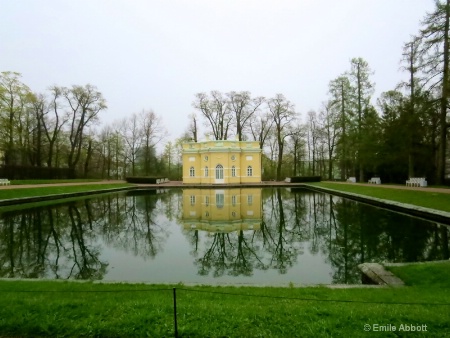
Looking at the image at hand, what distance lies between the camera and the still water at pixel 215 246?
574 centimetres

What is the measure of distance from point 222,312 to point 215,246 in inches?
175

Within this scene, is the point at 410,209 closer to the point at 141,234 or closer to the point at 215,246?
the point at 215,246

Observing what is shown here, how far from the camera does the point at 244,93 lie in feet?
131

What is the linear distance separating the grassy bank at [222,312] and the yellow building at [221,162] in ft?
98.6

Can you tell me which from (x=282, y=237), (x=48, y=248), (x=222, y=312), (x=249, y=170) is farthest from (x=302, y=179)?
(x=222, y=312)

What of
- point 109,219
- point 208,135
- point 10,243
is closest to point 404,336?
point 10,243

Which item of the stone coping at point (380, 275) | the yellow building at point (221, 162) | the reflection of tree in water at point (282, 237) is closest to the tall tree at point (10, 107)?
the yellow building at point (221, 162)

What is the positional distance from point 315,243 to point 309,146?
122 feet

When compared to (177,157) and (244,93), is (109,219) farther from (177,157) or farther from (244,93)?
(177,157)

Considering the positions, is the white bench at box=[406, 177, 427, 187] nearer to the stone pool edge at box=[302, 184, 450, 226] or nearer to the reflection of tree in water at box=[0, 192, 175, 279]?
the stone pool edge at box=[302, 184, 450, 226]

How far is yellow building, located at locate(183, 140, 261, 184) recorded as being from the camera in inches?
1344

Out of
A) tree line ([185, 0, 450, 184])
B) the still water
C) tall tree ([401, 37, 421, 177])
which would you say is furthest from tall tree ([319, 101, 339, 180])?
the still water

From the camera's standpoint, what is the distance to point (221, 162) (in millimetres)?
34125

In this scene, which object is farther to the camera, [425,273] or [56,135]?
[56,135]
